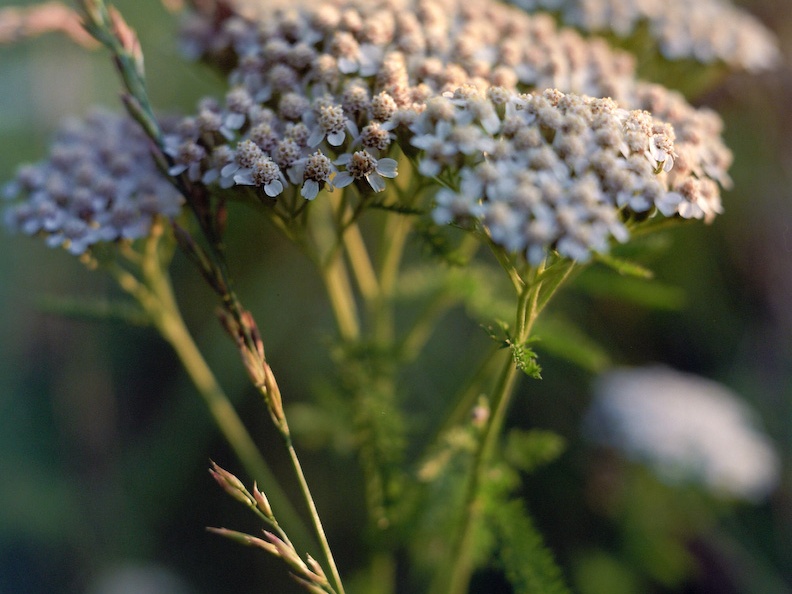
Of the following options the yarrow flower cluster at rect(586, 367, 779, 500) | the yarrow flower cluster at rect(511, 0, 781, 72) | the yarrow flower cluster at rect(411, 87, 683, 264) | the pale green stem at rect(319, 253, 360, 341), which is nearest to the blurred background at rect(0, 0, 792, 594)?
the yarrow flower cluster at rect(586, 367, 779, 500)

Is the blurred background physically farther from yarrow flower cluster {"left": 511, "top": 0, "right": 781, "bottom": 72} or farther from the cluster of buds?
the cluster of buds

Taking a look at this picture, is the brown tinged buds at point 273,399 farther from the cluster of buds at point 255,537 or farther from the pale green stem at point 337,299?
the pale green stem at point 337,299

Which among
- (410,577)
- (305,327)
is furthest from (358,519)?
(305,327)

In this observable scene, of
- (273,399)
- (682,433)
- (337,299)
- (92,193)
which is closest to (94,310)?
(92,193)

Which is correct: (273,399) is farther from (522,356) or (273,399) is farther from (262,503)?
(522,356)

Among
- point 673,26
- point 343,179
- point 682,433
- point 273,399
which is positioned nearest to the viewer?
point 273,399

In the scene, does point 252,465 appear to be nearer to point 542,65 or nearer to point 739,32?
point 542,65
